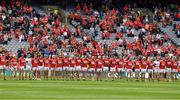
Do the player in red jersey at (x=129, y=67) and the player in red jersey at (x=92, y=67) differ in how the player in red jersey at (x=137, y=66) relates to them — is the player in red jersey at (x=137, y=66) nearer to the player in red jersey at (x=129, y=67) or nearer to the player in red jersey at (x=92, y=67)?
the player in red jersey at (x=129, y=67)

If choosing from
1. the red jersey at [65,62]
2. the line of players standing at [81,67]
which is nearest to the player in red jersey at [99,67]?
the line of players standing at [81,67]

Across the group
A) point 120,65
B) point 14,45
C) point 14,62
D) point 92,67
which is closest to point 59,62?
point 92,67

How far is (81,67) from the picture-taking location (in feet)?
132

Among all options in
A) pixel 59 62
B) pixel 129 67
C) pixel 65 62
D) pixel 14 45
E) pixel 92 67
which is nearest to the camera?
pixel 59 62

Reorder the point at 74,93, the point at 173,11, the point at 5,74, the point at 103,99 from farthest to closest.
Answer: the point at 173,11 < the point at 5,74 < the point at 74,93 < the point at 103,99

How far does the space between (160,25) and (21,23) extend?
1318 cm

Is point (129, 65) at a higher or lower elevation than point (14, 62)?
lower

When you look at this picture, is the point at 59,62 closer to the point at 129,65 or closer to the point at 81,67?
the point at 81,67

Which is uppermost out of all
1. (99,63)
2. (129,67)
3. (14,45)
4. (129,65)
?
(14,45)

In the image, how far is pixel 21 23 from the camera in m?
48.8

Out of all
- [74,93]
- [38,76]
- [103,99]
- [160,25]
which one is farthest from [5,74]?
[160,25]

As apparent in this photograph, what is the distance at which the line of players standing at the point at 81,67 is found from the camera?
38844 mm

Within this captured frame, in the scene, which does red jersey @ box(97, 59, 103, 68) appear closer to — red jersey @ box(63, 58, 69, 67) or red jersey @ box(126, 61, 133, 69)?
red jersey @ box(126, 61, 133, 69)

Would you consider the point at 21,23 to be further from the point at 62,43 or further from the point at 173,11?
the point at 173,11
